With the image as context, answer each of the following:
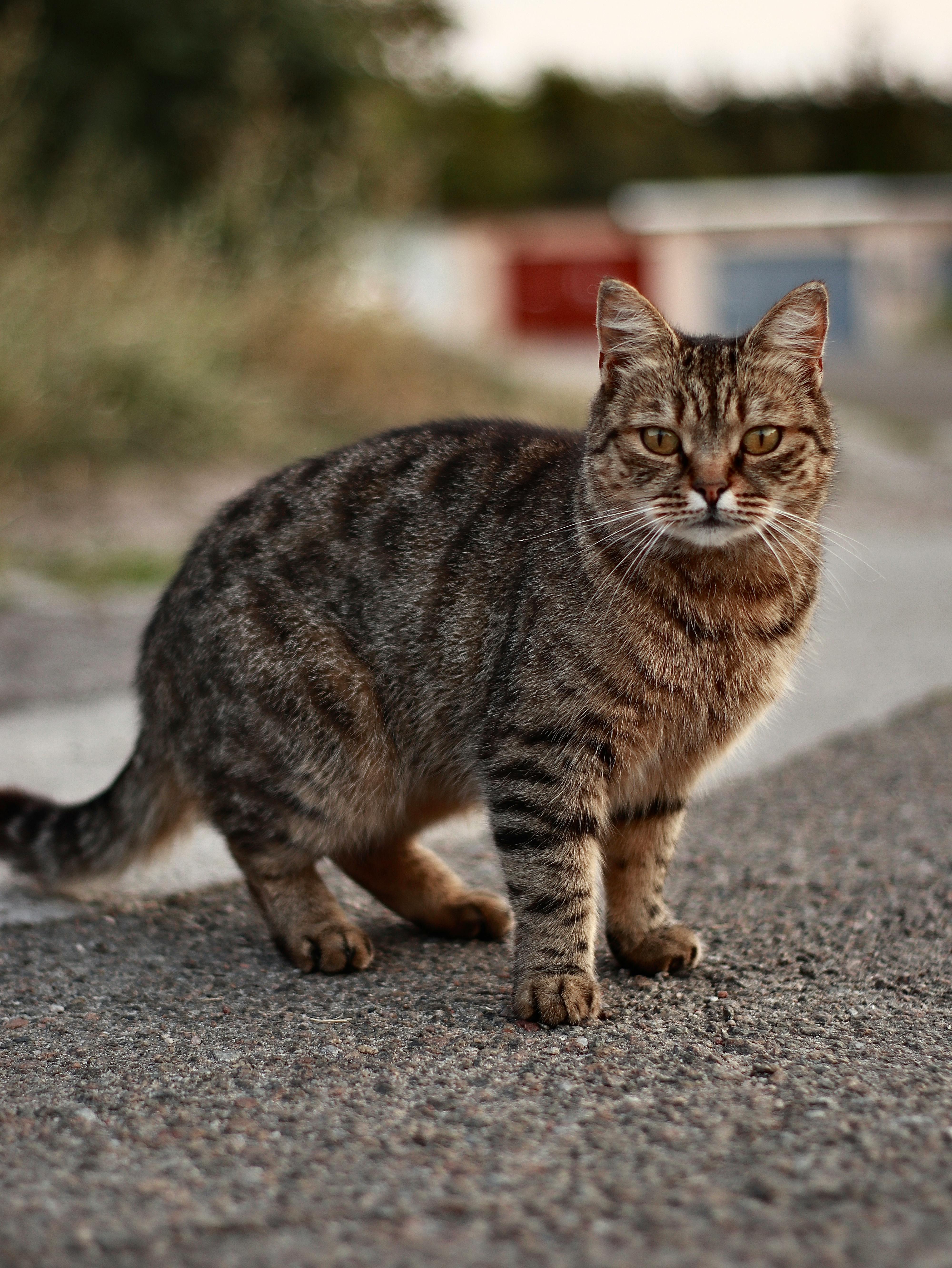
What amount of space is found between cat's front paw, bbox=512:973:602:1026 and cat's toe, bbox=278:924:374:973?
464 millimetres

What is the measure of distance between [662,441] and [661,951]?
1.16 m

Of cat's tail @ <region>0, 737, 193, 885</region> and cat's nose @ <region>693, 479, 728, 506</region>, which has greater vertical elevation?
cat's nose @ <region>693, 479, 728, 506</region>

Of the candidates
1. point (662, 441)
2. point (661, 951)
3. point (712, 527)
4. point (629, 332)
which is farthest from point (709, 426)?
point (661, 951)

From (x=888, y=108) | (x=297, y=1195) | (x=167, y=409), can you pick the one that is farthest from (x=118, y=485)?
(x=888, y=108)

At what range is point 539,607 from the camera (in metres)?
3.14

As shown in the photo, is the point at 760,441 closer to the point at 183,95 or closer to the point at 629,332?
the point at 629,332

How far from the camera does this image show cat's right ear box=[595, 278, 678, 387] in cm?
318

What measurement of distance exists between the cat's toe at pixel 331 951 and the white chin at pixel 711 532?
3.97ft

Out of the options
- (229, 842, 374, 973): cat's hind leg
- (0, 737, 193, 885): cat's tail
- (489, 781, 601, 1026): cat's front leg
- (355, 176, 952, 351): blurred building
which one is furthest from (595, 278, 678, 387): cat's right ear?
(355, 176, 952, 351): blurred building

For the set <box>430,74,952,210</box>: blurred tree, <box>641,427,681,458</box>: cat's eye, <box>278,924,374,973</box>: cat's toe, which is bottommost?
<box>278,924,374,973</box>: cat's toe

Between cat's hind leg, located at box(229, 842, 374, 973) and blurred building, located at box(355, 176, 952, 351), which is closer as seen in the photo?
cat's hind leg, located at box(229, 842, 374, 973)

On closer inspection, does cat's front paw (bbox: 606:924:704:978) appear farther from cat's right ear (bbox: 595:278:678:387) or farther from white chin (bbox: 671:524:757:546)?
cat's right ear (bbox: 595:278:678:387)

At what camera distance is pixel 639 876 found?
331 centimetres

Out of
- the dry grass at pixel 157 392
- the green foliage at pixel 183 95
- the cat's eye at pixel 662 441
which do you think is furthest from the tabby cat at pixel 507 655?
the green foliage at pixel 183 95
